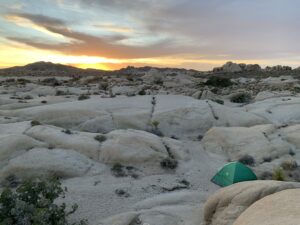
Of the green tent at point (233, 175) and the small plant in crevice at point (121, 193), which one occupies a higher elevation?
the green tent at point (233, 175)

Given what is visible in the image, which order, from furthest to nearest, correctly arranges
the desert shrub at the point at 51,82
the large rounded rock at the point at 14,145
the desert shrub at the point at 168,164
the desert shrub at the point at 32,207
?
the desert shrub at the point at 51,82 → the desert shrub at the point at 168,164 → the large rounded rock at the point at 14,145 → the desert shrub at the point at 32,207

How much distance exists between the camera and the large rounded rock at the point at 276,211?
1118cm

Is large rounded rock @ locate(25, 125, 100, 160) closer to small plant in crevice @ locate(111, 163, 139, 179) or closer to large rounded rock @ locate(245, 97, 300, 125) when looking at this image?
small plant in crevice @ locate(111, 163, 139, 179)

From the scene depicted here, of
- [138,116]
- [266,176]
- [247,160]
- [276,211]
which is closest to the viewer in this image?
[276,211]

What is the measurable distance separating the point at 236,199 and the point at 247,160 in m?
14.6

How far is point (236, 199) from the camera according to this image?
1644 centimetres

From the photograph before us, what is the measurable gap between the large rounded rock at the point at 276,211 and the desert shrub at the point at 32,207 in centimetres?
865

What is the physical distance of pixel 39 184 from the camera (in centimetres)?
1914

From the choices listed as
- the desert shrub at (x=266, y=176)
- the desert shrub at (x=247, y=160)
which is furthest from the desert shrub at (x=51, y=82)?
the desert shrub at (x=266, y=176)

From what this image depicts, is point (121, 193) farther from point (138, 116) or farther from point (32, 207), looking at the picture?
point (138, 116)

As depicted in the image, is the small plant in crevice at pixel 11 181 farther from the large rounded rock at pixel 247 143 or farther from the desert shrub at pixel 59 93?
the desert shrub at pixel 59 93

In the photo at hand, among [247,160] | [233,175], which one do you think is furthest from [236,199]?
[247,160]

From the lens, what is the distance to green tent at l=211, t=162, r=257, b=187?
25.6m

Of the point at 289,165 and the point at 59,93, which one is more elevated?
the point at 59,93
